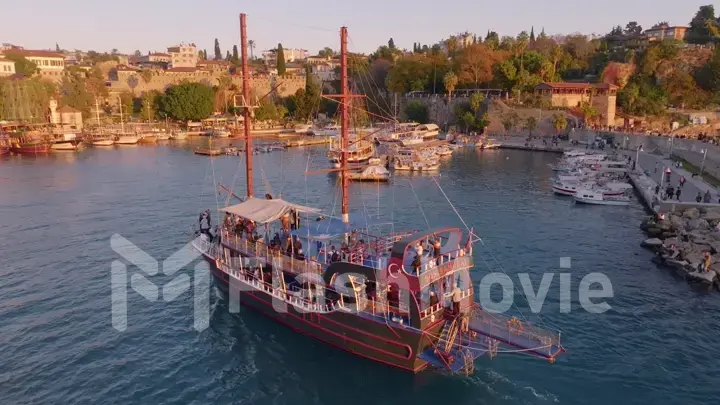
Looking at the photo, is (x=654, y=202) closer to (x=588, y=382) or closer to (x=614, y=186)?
(x=614, y=186)

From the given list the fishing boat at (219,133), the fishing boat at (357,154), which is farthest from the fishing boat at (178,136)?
the fishing boat at (357,154)

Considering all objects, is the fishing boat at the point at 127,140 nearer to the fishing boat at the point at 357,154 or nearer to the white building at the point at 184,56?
the fishing boat at the point at 357,154

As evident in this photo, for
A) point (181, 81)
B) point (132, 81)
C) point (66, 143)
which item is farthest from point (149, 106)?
point (66, 143)

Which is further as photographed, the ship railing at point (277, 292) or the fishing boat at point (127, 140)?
the fishing boat at point (127, 140)

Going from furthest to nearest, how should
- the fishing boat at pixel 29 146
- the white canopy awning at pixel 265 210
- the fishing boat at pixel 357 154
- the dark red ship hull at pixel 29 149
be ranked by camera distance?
the fishing boat at pixel 29 146 → the dark red ship hull at pixel 29 149 → the fishing boat at pixel 357 154 → the white canopy awning at pixel 265 210

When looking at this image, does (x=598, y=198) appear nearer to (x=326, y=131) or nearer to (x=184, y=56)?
(x=326, y=131)

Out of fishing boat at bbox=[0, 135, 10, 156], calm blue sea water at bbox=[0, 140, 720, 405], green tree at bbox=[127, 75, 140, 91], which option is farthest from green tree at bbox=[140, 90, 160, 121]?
calm blue sea water at bbox=[0, 140, 720, 405]
